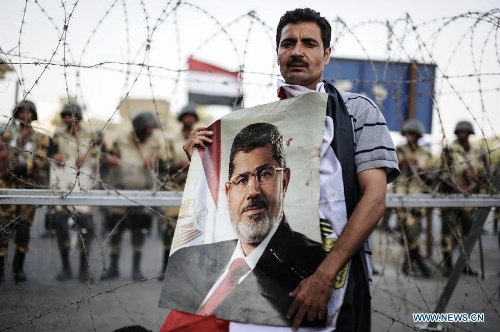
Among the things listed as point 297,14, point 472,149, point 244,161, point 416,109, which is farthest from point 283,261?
point 416,109

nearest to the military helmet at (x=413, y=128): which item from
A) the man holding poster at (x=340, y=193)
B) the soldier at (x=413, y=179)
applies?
the soldier at (x=413, y=179)

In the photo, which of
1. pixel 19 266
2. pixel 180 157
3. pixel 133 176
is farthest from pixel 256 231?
pixel 133 176

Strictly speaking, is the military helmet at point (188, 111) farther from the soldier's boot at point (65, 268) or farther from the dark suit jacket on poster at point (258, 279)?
the dark suit jacket on poster at point (258, 279)

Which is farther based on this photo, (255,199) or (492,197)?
(492,197)

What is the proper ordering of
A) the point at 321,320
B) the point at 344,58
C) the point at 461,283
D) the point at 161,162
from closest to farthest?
the point at 321,320 → the point at 461,283 → the point at 161,162 → the point at 344,58

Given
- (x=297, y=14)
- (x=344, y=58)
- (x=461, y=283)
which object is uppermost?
(x=344, y=58)

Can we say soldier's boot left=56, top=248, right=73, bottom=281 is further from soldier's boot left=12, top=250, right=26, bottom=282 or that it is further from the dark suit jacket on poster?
the dark suit jacket on poster

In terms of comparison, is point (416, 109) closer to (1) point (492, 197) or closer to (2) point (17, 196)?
(1) point (492, 197)

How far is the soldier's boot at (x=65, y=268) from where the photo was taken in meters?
4.42

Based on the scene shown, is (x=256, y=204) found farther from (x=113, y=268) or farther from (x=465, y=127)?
(x=465, y=127)

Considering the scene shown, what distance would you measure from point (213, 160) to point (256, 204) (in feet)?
0.93

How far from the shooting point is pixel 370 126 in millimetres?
1698

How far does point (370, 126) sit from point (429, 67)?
220 cm

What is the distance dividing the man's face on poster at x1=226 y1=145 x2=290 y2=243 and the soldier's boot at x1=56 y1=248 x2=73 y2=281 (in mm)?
3157
